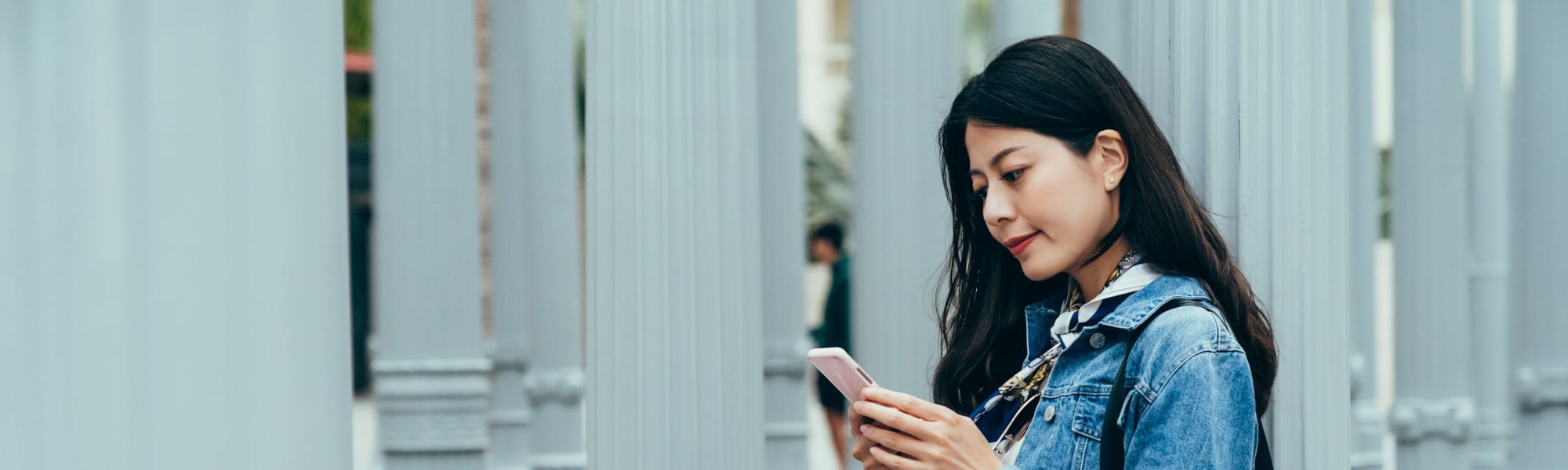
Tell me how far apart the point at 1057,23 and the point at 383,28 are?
3.62 m

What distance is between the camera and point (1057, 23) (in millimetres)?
5223

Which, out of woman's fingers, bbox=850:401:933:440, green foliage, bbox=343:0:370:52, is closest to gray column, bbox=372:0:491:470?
woman's fingers, bbox=850:401:933:440

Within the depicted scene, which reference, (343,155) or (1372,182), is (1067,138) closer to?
(343,155)

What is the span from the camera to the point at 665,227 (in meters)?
3.05

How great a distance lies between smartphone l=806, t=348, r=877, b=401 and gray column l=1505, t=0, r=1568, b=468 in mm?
6907

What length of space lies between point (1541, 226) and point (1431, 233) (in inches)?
22.8

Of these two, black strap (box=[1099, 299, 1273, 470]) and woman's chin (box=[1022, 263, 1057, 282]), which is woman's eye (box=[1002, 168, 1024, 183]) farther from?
black strap (box=[1099, 299, 1273, 470])

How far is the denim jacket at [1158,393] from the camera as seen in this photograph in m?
2.03

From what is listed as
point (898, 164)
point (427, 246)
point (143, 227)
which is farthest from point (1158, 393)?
point (427, 246)

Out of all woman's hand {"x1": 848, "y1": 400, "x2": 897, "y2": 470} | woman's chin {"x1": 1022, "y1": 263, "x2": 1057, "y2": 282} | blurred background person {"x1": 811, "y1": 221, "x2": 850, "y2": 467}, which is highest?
woman's chin {"x1": 1022, "y1": 263, "x2": 1057, "y2": 282}

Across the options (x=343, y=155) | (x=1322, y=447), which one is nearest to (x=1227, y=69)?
(x=1322, y=447)

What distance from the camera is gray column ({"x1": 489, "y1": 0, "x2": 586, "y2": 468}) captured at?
8.79 meters

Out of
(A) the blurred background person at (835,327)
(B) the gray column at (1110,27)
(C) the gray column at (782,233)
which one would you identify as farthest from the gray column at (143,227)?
(A) the blurred background person at (835,327)

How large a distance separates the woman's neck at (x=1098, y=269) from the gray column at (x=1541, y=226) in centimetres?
663
